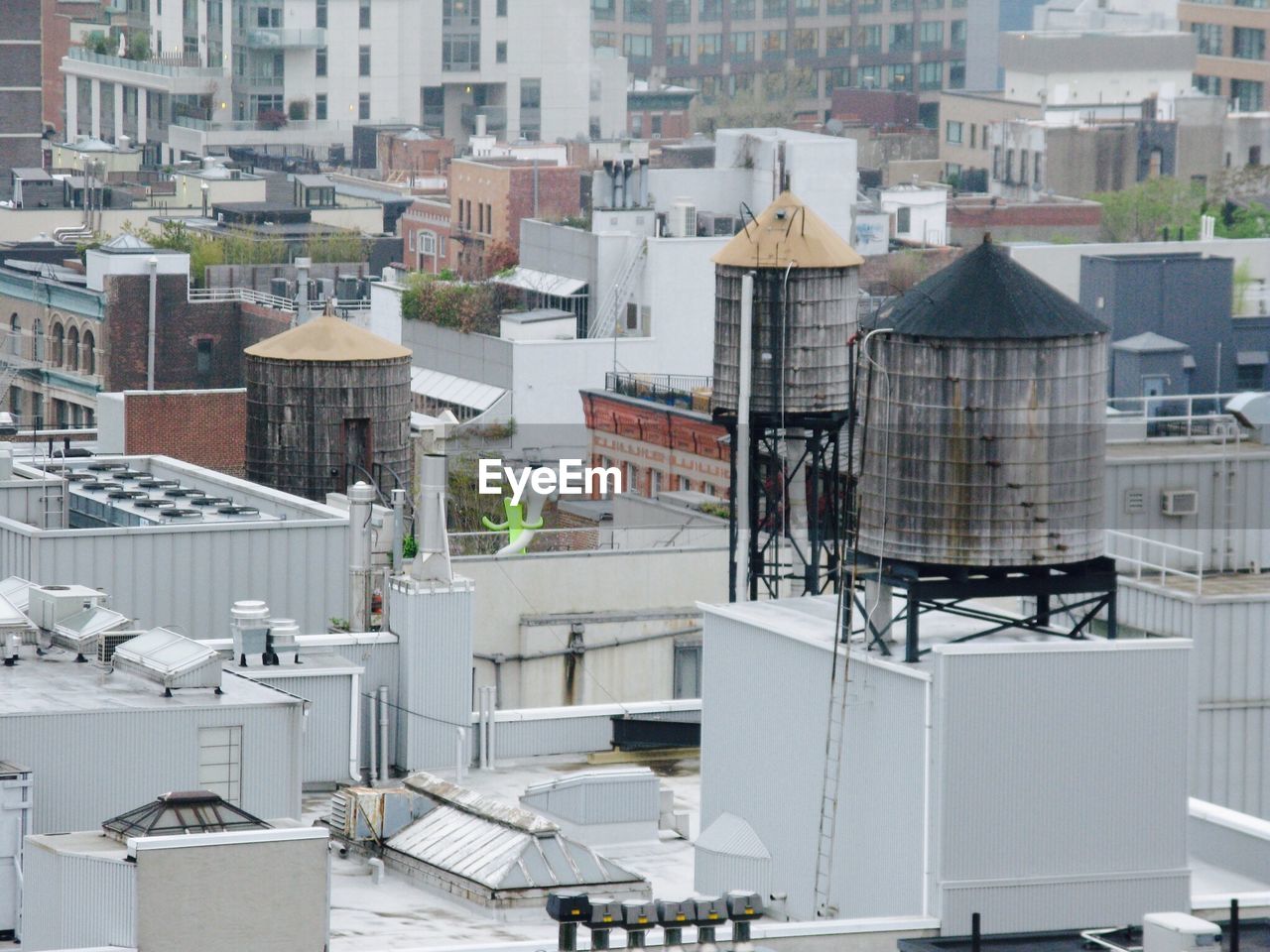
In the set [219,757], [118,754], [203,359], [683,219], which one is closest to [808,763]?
[219,757]

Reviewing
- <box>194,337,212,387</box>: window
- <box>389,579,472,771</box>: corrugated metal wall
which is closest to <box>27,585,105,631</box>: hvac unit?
<box>389,579,472,771</box>: corrugated metal wall

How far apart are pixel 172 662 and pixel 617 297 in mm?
80197

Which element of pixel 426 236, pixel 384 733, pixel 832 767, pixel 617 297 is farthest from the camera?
pixel 426 236

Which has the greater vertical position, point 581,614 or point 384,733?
point 384,733

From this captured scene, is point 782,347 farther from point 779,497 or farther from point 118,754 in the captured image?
point 118,754

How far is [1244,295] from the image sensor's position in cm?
12231

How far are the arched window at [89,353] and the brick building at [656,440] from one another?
923 inches

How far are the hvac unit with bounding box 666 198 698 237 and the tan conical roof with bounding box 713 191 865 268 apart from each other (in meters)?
73.2

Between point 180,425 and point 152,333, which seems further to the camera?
point 152,333

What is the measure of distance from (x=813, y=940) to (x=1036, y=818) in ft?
9.42

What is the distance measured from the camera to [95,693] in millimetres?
38688

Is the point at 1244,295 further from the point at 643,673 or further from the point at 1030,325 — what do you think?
the point at 1030,325

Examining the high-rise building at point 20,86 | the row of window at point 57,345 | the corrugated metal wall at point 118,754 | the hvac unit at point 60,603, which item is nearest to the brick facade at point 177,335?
the row of window at point 57,345

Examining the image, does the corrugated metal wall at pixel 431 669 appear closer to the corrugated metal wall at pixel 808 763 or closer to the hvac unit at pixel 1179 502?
the corrugated metal wall at pixel 808 763
